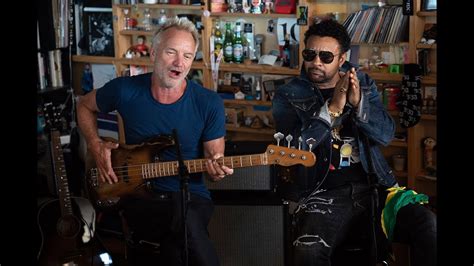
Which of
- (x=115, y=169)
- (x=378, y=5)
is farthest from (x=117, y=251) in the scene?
(x=378, y=5)

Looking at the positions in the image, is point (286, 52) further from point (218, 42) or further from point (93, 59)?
point (93, 59)

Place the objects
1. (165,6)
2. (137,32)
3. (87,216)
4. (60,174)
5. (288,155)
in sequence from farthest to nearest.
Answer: (137,32) → (165,6) → (87,216) → (60,174) → (288,155)

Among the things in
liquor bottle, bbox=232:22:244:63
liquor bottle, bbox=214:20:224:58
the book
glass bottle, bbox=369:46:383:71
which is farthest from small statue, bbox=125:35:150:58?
glass bottle, bbox=369:46:383:71

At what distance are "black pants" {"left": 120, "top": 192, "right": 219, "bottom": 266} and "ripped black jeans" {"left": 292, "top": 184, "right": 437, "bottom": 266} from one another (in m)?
0.36

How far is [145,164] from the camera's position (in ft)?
10.4

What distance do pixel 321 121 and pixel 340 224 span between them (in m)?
0.41

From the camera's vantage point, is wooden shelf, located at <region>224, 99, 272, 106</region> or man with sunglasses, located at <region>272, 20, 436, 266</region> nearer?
man with sunglasses, located at <region>272, 20, 436, 266</region>

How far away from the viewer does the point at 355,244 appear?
306 cm

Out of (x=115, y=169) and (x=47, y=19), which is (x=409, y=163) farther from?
(x=47, y=19)

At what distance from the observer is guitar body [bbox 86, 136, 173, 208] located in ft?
10.4

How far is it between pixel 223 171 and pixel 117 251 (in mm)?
1399

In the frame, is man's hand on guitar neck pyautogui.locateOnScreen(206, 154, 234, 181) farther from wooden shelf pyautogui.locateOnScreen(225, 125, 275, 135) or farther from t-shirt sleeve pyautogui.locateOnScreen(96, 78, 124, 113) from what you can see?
wooden shelf pyautogui.locateOnScreen(225, 125, 275, 135)

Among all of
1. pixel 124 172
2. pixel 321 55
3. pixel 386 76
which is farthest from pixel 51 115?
pixel 386 76

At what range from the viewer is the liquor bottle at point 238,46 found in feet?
15.7
